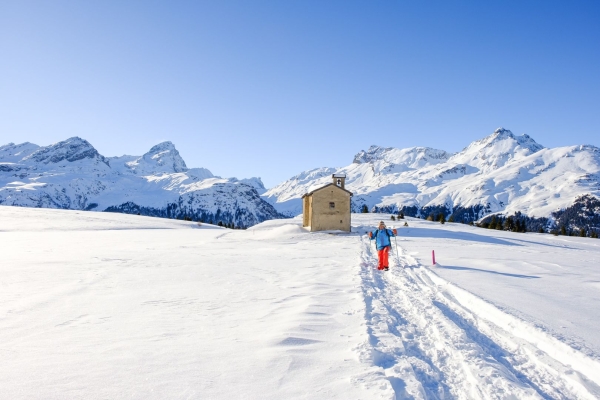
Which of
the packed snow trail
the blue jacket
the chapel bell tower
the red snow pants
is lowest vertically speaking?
the packed snow trail

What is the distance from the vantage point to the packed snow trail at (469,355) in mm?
4617

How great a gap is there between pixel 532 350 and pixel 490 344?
0.64m

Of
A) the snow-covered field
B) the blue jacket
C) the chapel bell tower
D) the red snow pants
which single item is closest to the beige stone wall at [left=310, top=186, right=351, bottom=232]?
the chapel bell tower

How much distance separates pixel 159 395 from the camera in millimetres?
4074

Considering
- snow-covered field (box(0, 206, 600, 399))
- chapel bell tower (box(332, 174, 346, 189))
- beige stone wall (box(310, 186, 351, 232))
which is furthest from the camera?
chapel bell tower (box(332, 174, 346, 189))

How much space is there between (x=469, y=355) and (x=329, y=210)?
37.9 m

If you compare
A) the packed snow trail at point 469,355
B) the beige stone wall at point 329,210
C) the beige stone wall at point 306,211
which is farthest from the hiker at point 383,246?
the beige stone wall at point 306,211

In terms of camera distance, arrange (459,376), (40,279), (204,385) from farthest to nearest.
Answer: (40,279) < (459,376) < (204,385)

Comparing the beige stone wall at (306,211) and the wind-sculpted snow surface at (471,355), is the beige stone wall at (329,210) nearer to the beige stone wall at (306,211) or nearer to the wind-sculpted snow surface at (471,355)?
the beige stone wall at (306,211)

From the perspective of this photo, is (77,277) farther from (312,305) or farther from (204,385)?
(204,385)

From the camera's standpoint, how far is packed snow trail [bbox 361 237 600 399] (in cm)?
462

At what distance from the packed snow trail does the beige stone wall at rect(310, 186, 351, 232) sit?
34.1 metres

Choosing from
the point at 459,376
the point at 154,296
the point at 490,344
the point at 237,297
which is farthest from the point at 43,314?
the point at 490,344

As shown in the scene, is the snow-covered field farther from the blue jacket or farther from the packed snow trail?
the blue jacket
